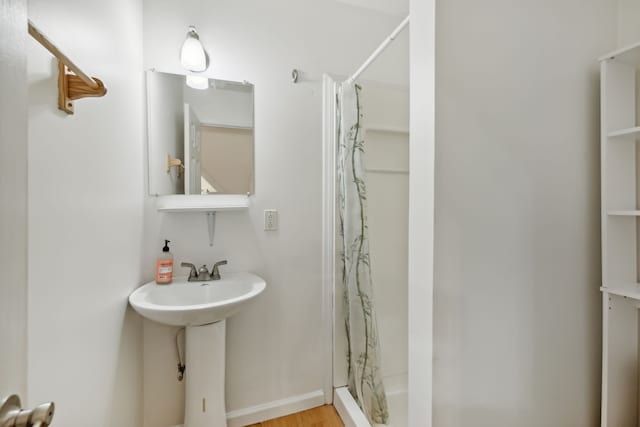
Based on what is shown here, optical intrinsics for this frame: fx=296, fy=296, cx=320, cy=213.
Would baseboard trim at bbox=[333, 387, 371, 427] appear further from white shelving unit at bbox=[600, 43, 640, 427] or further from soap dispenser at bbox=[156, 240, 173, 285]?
soap dispenser at bbox=[156, 240, 173, 285]

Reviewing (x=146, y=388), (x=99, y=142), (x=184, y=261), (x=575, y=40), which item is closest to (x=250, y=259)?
(x=184, y=261)

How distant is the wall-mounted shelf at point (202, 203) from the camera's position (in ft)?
4.87

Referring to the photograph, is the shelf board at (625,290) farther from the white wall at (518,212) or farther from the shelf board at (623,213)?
the shelf board at (623,213)

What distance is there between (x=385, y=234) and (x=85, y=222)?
1.41 m

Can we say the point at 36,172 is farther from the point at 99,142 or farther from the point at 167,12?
the point at 167,12

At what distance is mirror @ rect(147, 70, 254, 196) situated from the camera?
1.52 m

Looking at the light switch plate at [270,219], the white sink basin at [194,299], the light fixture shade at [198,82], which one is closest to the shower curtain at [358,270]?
the light switch plate at [270,219]

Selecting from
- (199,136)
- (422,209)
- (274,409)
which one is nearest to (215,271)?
(199,136)

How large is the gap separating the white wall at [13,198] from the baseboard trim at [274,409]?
4.86 feet

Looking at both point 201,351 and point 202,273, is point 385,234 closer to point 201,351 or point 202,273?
point 202,273

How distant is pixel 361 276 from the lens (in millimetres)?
1565

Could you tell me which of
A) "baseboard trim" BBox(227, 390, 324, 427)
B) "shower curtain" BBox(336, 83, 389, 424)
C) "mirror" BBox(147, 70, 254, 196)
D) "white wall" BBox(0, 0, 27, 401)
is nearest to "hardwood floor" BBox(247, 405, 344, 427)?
"baseboard trim" BBox(227, 390, 324, 427)

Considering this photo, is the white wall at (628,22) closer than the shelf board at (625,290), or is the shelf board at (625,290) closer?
the shelf board at (625,290)

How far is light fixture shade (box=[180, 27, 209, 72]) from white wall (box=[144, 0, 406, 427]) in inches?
3.0
